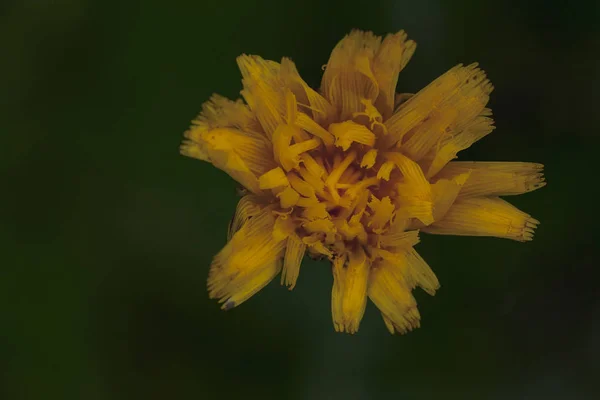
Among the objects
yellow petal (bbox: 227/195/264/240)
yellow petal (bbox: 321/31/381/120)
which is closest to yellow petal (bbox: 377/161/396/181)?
yellow petal (bbox: 321/31/381/120)

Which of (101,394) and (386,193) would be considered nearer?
(386,193)

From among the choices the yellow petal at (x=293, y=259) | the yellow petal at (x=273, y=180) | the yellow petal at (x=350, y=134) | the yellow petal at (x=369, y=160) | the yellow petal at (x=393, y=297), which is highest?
the yellow petal at (x=350, y=134)

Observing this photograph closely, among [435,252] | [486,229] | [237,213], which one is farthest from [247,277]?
[435,252]

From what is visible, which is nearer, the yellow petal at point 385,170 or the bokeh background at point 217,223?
the yellow petal at point 385,170

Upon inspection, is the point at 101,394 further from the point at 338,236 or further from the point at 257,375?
the point at 338,236

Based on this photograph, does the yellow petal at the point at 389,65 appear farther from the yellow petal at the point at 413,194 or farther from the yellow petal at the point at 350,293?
the yellow petal at the point at 350,293

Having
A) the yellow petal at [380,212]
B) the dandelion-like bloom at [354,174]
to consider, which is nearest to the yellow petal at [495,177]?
the dandelion-like bloom at [354,174]

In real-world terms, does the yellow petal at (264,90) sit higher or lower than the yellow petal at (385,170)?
higher
